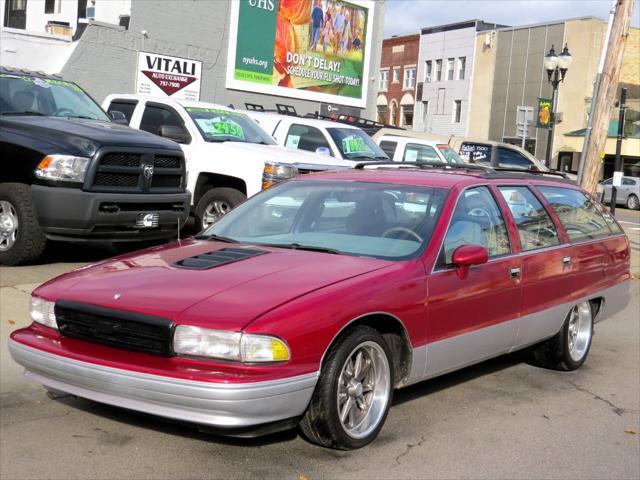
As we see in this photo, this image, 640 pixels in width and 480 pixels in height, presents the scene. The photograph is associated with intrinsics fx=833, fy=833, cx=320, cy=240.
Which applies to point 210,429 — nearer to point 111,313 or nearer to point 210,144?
point 111,313

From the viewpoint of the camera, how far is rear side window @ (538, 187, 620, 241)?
6781 mm

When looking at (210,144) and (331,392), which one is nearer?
(331,392)

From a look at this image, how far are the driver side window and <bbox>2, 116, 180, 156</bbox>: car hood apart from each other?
4.44 m

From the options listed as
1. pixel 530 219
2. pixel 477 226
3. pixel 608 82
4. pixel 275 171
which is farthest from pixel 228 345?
pixel 608 82

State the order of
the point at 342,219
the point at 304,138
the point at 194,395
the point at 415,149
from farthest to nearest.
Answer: the point at 415,149 < the point at 304,138 < the point at 342,219 < the point at 194,395

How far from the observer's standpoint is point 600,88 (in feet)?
47.0

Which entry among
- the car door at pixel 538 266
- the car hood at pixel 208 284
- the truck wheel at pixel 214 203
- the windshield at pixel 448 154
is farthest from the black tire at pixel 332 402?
the windshield at pixel 448 154

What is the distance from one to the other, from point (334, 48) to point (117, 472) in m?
24.2

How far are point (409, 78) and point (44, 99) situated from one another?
5660 cm

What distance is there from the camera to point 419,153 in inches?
647

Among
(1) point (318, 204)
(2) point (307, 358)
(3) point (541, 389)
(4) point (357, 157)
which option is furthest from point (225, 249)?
(4) point (357, 157)

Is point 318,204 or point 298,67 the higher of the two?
point 298,67

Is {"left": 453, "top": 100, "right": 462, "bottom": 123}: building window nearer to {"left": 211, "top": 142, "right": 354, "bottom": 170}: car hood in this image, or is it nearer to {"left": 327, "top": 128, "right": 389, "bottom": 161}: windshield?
{"left": 327, "top": 128, "right": 389, "bottom": 161}: windshield

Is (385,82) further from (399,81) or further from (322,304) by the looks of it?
(322,304)
